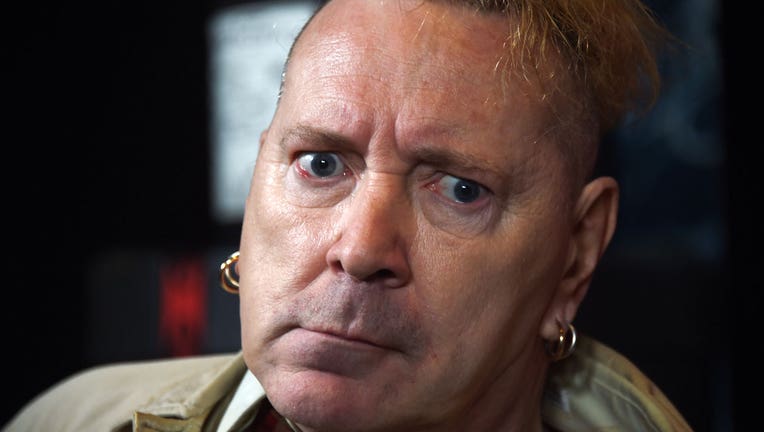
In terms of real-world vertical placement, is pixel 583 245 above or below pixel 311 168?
below

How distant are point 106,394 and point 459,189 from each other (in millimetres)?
864

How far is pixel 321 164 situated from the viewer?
1381mm

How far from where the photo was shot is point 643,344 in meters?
2.52

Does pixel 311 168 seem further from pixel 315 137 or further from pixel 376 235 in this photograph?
pixel 376 235

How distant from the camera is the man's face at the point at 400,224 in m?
1.26

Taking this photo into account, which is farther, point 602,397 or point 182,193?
point 182,193

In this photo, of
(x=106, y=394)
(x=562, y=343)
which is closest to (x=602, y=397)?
(x=562, y=343)

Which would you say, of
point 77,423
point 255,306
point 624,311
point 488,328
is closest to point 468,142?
point 488,328

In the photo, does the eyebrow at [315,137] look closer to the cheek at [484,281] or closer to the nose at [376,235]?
the nose at [376,235]

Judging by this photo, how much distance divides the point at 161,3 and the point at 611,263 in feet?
5.48

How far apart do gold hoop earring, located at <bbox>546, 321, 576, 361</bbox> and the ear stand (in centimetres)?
1

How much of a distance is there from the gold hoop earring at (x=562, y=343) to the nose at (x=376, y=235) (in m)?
0.35

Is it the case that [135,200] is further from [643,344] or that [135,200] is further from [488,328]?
[488,328]

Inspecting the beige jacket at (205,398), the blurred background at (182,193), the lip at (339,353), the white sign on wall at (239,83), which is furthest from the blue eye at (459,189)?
the white sign on wall at (239,83)
